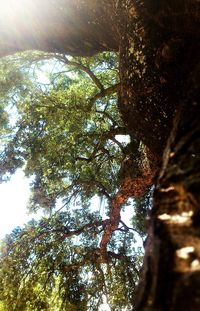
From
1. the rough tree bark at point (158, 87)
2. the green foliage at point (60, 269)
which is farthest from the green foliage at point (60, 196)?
the rough tree bark at point (158, 87)

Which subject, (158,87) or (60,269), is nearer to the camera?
(158,87)

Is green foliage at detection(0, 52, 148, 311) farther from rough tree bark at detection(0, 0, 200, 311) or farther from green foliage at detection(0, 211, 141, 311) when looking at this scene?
rough tree bark at detection(0, 0, 200, 311)

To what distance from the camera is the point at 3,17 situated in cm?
704

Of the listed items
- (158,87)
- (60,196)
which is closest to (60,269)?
(60,196)

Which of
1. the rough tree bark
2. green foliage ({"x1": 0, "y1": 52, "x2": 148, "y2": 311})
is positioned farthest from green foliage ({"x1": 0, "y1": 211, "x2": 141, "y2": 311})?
the rough tree bark

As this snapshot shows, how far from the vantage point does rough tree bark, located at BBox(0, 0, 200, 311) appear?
5.82 ft

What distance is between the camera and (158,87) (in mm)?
4566

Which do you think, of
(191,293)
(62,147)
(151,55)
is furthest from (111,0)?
(62,147)

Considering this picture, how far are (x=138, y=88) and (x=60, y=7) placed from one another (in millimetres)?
3203

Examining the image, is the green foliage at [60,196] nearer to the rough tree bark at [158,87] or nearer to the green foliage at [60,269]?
the green foliage at [60,269]

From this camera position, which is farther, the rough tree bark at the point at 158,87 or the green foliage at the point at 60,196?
the green foliage at the point at 60,196

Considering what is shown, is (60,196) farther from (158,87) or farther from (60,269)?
(158,87)

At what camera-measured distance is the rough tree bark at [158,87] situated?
69.9 inches

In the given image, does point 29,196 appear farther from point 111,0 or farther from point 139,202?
point 111,0
